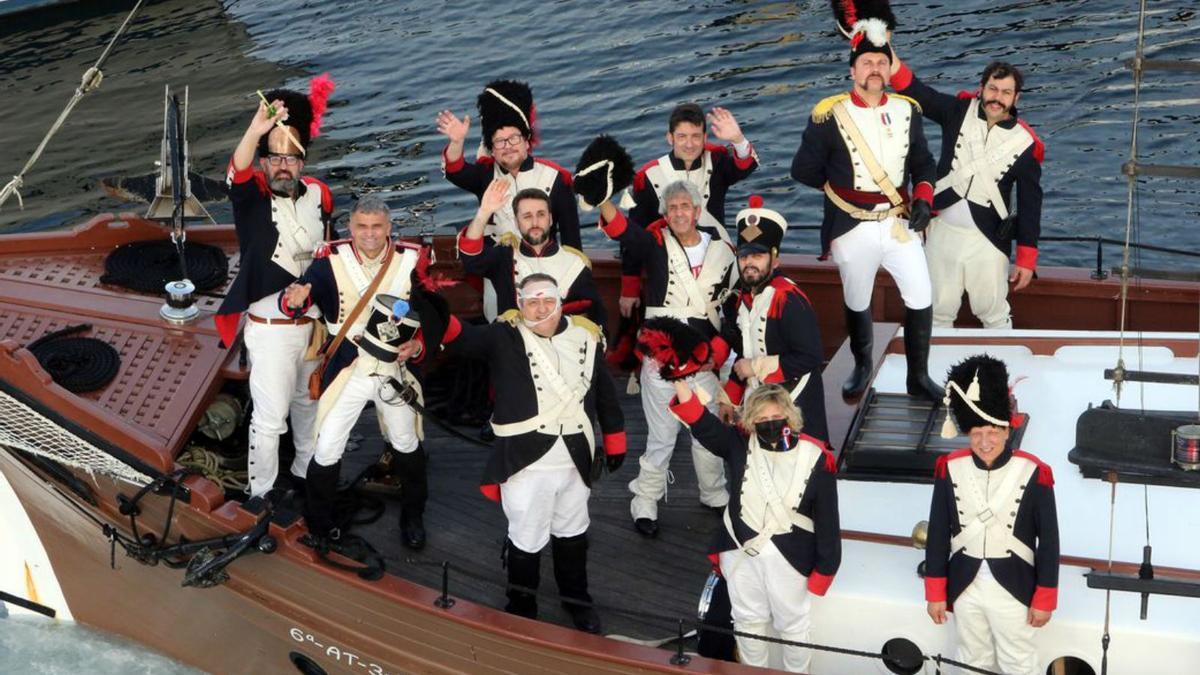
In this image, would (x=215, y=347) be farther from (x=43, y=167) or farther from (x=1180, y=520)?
(x=43, y=167)

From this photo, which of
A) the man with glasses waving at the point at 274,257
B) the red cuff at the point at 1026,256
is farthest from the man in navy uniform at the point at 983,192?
the man with glasses waving at the point at 274,257

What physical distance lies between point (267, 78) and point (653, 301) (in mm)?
11164

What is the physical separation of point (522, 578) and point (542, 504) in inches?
13.2

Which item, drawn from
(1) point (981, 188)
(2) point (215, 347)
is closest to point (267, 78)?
(2) point (215, 347)

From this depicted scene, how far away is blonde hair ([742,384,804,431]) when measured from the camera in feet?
18.0

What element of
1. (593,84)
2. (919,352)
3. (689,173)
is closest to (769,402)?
(919,352)

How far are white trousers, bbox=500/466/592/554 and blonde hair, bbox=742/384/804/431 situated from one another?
980 millimetres

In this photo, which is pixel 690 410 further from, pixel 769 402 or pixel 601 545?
pixel 601 545

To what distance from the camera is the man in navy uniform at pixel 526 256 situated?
6.50m

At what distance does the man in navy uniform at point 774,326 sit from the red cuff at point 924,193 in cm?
78

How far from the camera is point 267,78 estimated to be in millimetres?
17078

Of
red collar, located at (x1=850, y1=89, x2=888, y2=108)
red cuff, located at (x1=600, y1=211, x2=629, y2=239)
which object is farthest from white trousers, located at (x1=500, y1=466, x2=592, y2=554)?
red collar, located at (x1=850, y1=89, x2=888, y2=108)

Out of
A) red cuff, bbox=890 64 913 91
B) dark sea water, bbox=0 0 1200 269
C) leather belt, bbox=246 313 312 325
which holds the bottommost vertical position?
dark sea water, bbox=0 0 1200 269

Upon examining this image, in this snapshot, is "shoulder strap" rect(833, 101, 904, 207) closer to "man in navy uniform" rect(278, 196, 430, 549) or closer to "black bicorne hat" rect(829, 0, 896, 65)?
"black bicorne hat" rect(829, 0, 896, 65)
